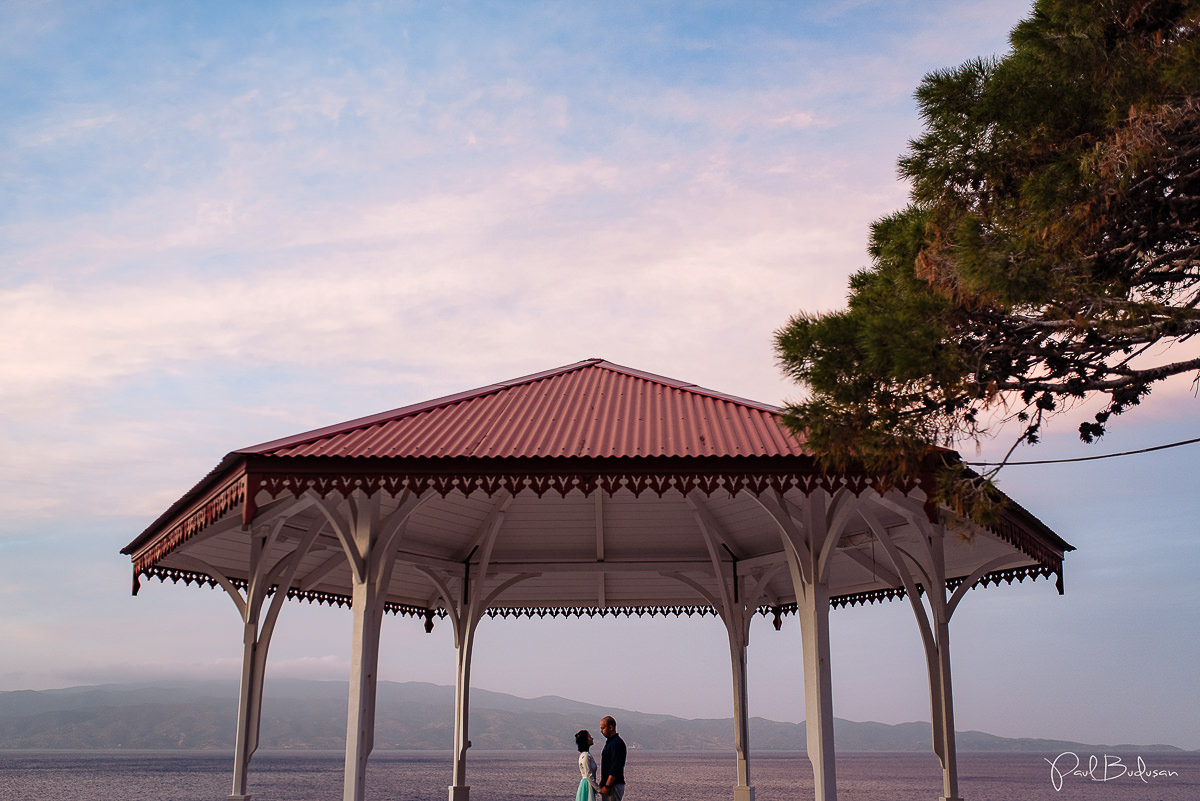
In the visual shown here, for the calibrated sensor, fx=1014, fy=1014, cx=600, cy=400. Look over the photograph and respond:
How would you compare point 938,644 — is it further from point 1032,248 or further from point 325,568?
point 325,568

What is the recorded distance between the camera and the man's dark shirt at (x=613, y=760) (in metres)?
12.5

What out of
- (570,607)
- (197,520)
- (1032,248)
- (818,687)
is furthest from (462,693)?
(1032,248)

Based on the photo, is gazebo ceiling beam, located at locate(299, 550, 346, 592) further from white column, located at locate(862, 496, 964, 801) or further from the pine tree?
the pine tree

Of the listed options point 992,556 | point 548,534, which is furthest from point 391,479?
point 992,556

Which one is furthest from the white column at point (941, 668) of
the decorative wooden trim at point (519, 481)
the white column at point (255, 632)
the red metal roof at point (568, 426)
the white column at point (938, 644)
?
the white column at point (255, 632)

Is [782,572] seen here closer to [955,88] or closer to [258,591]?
[258,591]

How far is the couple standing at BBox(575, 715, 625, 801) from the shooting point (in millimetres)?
12500

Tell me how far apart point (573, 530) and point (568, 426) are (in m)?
6.33

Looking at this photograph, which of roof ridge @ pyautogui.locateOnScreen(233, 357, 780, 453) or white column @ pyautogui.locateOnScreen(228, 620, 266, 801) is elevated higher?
roof ridge @ pyautogui.locateOnScreen(233, 357, 780, 453)

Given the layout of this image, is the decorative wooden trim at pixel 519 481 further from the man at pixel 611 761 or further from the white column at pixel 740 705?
the white column at pixel 740 705

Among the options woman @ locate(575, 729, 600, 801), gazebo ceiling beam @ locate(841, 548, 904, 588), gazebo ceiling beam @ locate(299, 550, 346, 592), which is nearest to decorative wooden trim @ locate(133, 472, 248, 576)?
gazebo ceiling beam @ locate(299, 550, 346, 592)

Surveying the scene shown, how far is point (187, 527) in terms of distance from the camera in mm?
13062

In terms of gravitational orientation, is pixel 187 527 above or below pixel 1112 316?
below

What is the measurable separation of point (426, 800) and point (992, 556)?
208ft
